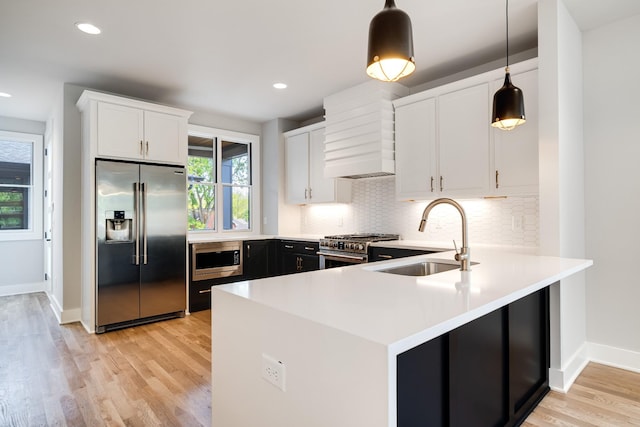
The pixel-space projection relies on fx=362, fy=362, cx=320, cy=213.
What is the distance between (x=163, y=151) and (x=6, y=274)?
11.4ft

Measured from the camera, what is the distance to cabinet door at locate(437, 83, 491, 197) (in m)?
3.19

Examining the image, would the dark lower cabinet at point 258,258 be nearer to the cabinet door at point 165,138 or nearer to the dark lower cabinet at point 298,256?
the dark lower cabinet at point 298,256

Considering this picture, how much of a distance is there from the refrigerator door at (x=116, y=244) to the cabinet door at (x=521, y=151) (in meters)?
3.62

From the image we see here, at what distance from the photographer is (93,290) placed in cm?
371

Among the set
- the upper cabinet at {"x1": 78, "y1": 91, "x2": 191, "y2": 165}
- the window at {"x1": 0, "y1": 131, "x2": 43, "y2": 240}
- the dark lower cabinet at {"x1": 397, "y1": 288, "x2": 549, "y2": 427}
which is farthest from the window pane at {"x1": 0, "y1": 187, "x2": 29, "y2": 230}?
the dark lower cabinet at {"x1": 397, "y1": 288, "x2": 549, "y2": 427}

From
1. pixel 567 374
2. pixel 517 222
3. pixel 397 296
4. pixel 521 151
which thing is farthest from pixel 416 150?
pixel 397 296

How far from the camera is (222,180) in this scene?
211 inches

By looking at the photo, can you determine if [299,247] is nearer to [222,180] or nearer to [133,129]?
[222,180]

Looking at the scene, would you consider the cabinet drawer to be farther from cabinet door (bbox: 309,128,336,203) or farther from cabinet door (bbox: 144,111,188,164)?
cabinet door (bbox: 144,111,188,164)

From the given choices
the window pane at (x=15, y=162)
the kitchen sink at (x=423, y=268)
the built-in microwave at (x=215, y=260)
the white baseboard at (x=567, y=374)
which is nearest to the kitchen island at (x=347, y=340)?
the kitchen sink at (x=423, y=268)

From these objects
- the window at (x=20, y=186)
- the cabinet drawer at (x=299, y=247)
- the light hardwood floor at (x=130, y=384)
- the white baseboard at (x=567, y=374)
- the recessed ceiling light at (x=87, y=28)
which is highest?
the recessed ceiling light at (x=87, y=28)

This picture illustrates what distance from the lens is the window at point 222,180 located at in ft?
16.9

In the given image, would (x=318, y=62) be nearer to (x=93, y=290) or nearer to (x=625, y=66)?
(x=625, y=66)

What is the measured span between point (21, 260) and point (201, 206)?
9.62ft
